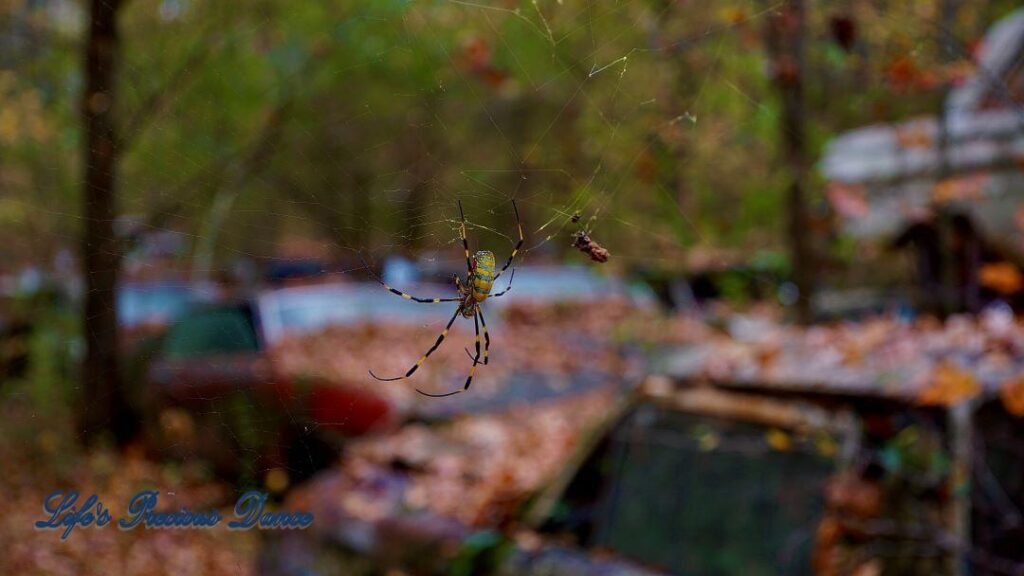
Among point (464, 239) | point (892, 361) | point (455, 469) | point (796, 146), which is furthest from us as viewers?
point (796, 146)

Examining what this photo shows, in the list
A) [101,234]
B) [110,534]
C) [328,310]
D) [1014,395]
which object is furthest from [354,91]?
[1014,395]

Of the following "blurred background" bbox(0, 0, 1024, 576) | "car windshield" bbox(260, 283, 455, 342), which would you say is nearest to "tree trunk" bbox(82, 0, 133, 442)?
"blurred background" bbox(0, 0, 1024, 576)

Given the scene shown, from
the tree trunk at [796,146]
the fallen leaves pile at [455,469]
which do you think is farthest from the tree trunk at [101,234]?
the tree trunk at [796,146]

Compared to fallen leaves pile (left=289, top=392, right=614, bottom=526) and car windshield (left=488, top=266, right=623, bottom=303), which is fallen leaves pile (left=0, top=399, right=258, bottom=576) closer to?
fallen leaves pile (left=289, top=392, right=614, bottom=526)

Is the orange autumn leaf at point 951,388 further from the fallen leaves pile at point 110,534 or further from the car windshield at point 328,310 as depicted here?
the car windshield at point 328,310

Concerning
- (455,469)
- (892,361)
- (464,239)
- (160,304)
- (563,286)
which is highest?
(563,286)

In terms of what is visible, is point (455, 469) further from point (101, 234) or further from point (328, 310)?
point (328, 310)
